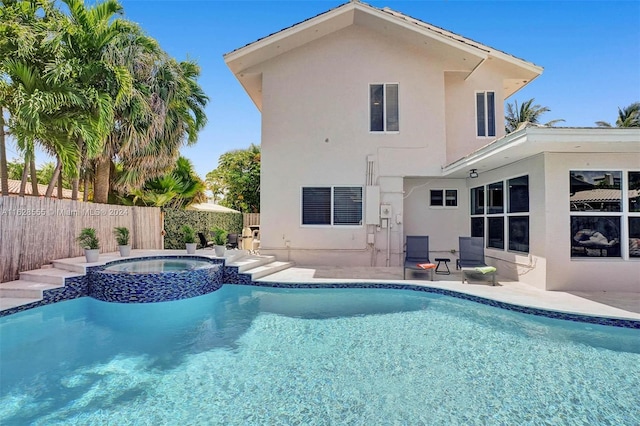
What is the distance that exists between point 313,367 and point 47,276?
7728 millimetres

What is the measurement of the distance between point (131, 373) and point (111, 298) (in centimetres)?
439

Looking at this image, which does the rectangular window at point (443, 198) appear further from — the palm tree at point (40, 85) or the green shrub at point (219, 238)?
the palm tree at point (40, 85)

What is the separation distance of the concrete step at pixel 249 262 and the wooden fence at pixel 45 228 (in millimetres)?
5140

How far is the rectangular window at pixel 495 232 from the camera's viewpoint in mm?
10309

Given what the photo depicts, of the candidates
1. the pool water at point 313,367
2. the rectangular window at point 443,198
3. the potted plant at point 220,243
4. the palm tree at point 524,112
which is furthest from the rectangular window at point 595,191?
the palm tree at point 524,112

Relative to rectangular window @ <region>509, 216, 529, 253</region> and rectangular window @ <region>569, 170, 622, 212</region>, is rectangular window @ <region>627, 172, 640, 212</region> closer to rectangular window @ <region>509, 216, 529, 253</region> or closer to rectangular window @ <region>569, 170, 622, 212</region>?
rectangular window @ <region>569, 170, 622, 212</region>

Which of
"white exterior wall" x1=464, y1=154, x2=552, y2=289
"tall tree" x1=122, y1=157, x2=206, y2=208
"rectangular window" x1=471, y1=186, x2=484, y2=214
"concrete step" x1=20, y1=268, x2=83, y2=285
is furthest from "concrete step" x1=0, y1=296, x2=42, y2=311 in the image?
"rectangular window" x1=471, y1=186, x2=484, y2=214

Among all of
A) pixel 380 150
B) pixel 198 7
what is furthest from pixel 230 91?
pixel 380 150

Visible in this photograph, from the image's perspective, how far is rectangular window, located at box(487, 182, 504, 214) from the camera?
1025cm

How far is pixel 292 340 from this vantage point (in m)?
6.09

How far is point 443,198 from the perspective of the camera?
1300 centimetres

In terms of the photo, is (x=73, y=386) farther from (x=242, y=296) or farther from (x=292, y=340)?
(x=242, y=296)

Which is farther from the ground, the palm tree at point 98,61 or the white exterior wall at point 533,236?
the palm tree at point 98,61

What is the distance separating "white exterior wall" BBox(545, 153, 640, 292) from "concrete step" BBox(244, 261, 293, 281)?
306 inches
